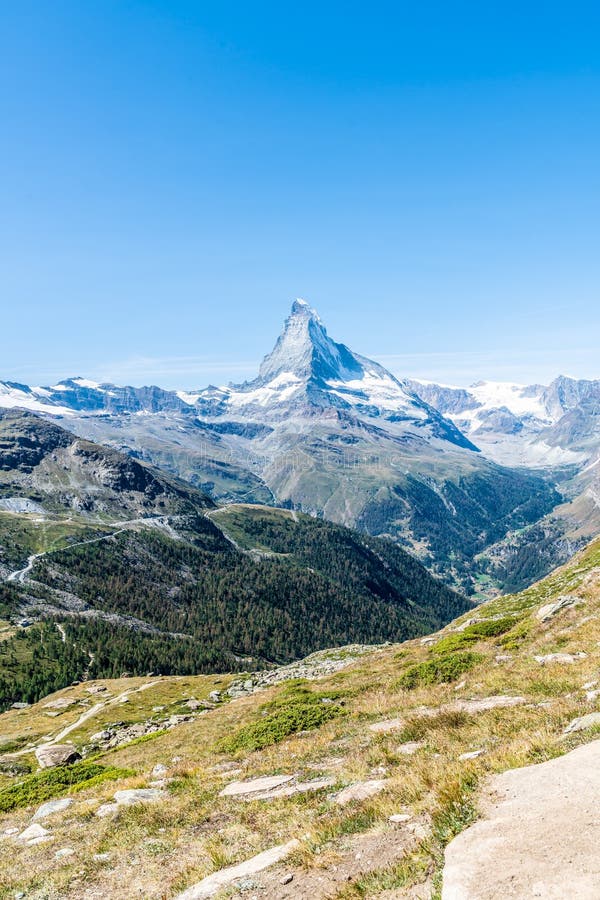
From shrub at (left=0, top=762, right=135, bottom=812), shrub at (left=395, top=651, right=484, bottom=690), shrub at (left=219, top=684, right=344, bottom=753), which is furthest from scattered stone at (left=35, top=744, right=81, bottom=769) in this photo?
shrub at (left=395, top=651, right=484, bottom=690)

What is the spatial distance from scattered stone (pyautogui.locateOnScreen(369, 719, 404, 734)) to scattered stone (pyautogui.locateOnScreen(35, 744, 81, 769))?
31126 millimetres

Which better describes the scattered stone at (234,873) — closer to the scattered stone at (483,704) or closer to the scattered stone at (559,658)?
the scattered stone at (483,704)

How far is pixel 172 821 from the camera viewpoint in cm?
1367

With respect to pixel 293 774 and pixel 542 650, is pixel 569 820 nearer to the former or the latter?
pixel 293 774

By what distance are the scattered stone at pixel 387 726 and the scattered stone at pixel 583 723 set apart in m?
7.79

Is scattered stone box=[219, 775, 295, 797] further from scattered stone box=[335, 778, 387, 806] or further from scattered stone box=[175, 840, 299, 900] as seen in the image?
scattered stone box=[175, 840, 299, 900]

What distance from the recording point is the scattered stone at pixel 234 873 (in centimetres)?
889

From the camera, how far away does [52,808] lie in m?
18.8

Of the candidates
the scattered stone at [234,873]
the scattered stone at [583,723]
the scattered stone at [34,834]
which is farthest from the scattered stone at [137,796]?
the scattered stone at [583,723]

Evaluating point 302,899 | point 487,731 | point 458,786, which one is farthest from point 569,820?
point 487,731

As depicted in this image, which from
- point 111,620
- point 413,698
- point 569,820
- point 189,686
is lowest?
point 111,620

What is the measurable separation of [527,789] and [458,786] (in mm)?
1321

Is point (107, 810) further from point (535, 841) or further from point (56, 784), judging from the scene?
point (535, 841)

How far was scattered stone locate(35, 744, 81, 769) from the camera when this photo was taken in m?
39.8
